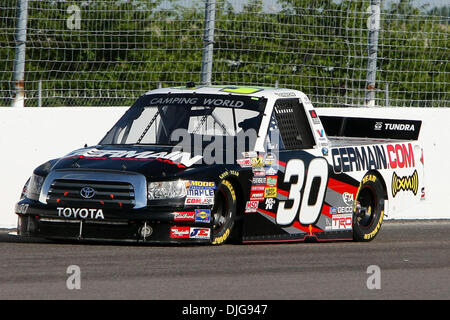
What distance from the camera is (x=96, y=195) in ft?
31.9

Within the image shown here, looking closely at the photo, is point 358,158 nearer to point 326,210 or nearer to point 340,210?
point 340,210

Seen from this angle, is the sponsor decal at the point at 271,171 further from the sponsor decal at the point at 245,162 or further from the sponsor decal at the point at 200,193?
the sponsor decal at the point at 200,193

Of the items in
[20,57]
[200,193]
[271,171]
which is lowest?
[200,193]

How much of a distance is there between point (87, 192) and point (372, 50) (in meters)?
5.89

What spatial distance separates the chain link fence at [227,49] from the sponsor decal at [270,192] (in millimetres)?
3459

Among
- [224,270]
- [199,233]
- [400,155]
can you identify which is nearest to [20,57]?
[199,233]

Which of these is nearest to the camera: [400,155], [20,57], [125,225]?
[125,225]

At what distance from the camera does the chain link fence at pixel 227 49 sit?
1310 cm

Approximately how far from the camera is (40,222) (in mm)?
9852

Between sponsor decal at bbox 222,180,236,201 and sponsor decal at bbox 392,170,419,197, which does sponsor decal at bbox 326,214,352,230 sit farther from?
sponsor decal at bbox 222,180,236,201

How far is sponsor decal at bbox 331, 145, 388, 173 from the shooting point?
37.4ft

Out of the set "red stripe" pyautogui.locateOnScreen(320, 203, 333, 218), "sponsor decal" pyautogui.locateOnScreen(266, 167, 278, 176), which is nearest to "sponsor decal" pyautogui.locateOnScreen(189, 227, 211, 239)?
"sponsor decal" pyautogui.locateOnScreen(266, 167, 278, 176)

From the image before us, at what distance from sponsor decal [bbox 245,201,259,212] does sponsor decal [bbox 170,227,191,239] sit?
77 centimetres
